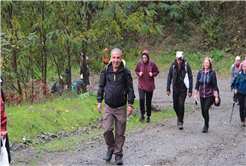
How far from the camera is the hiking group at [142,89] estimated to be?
6309 millimetres

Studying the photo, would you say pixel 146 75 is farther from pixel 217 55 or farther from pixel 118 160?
pixel 217 55

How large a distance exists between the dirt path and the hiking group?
1.48 feet

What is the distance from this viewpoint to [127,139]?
330 inches

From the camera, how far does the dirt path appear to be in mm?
6500

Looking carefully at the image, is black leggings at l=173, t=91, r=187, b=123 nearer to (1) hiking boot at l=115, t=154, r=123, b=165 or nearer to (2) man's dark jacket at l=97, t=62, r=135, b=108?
(2) man's dark jacket at l=97, t=62, r=135, b=108

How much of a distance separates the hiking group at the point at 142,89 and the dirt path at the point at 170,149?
45cm

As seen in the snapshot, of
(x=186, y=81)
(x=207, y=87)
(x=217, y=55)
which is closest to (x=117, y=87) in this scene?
(x=186, y=81)

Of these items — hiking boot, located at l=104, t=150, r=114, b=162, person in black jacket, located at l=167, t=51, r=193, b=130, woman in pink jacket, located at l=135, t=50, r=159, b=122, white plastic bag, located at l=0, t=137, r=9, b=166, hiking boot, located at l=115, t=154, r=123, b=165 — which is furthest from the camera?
woman in pink jacket, located at l=135, t=50, r=159, b=122

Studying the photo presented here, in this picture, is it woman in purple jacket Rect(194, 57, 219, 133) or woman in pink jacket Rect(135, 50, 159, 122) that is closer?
woman in purple jacket Rect(194, 57, 219, 133)

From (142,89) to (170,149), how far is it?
130 inches

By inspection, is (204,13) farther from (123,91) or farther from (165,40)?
(123,91)

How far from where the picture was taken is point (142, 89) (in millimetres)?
10312

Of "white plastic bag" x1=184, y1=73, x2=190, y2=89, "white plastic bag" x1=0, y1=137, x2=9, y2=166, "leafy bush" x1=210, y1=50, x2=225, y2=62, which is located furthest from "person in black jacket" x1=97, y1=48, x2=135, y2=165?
"leafy bush" x1=210, y1=50, x2=225, y2=62

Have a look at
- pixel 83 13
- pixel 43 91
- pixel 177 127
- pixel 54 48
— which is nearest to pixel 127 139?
pixel 177 127
